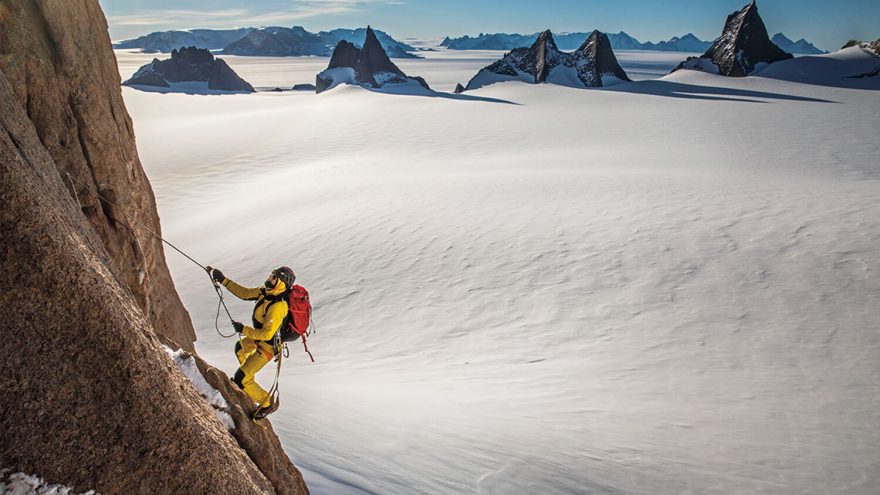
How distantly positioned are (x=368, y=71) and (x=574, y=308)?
55.6m

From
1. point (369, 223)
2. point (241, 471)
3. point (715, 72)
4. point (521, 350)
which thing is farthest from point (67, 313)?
point (715, 72)

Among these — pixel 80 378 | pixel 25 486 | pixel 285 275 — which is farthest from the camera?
pixel 285 275

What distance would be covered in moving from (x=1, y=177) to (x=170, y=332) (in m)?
3.71

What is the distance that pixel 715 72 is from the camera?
4328 centimetres

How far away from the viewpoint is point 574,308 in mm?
9750

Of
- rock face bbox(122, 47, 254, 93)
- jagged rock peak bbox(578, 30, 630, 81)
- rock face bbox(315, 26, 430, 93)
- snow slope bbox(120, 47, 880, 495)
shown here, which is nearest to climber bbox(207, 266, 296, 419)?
snow slope bbox(120, 47, 880, 495)

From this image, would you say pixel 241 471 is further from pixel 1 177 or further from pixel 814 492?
pixel 814 492

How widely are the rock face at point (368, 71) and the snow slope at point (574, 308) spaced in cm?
3833

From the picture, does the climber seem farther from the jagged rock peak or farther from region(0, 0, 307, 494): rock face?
the jagged rock peak

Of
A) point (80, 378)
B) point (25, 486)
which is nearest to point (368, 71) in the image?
point (80, 378)

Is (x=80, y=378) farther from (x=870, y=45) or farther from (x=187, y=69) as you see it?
(x=187, y=69)

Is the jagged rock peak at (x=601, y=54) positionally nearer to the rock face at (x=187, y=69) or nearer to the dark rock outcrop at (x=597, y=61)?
the dark rock outcrop at (x=597, y=61)

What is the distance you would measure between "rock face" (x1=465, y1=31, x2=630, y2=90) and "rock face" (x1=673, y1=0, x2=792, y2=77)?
7.33 meters

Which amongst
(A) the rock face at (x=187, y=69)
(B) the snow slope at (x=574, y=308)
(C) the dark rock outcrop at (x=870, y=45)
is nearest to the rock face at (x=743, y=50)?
(C) the dark rock outcrop at (x=870, y=45)
